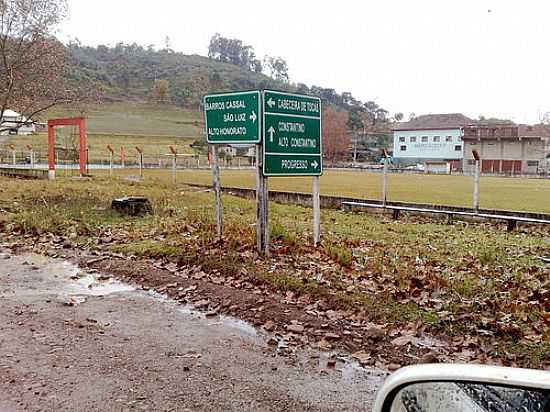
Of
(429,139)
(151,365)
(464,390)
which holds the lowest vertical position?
(151,365)

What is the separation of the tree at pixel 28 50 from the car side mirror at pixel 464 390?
942 inches

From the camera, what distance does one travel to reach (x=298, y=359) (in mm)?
4309

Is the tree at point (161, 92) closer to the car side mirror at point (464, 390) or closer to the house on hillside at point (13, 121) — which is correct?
the house on hillside at point (13, 121)

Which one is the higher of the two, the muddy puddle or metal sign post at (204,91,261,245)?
metal sign post at (204,91,261,245)

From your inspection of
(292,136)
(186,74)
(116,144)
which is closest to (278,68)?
(186,74)

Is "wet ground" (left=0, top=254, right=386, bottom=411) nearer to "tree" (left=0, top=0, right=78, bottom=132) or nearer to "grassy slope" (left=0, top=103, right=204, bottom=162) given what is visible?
"tree" (left=0, top=0, right=78, bottom=132)

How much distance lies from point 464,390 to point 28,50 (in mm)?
24918

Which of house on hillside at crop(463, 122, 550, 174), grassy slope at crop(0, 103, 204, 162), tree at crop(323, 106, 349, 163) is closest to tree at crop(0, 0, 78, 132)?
grassy slope at crop(0, 103, 204, 162)

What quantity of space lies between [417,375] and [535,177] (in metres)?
42.0

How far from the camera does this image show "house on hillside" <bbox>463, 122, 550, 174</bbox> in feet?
163

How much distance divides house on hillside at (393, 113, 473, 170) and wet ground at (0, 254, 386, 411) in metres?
71.3

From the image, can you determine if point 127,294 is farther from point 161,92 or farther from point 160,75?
point 160,75

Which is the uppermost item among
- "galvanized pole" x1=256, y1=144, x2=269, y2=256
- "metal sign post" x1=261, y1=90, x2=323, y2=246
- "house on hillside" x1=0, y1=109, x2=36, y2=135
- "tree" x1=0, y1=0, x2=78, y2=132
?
"tree" x1=0, y1=0, x2=78, y2=132

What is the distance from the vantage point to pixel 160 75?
117562 mm
